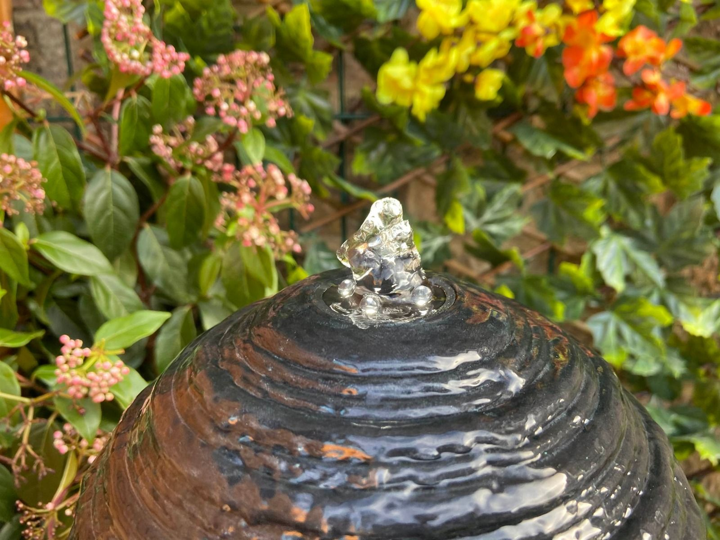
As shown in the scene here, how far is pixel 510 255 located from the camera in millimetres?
1408

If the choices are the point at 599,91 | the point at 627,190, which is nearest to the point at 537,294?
the point at 627,190

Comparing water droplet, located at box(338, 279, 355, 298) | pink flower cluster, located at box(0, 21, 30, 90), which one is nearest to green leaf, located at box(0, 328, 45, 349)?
pink flower cluster, located at box(0, 21, 30, 90)

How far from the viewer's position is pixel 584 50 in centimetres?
123

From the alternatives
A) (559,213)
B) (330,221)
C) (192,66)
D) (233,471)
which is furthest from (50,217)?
(559,213)

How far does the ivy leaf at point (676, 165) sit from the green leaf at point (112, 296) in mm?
1199

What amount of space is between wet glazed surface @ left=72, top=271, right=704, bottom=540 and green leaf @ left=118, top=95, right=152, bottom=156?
63 centimetres

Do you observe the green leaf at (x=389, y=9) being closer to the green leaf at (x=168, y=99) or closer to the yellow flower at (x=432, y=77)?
the yellow flower at (x=432, y=77)

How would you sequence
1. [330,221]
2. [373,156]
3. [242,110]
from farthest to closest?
[330,221] < [373,156] < [242,110]

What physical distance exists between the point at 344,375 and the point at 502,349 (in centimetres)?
13

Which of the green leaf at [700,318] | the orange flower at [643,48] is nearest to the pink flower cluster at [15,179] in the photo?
the orange flower at [643,48]

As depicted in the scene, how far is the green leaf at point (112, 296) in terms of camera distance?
37.5 inches

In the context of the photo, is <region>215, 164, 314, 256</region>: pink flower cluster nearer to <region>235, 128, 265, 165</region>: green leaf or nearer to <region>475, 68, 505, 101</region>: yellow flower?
<region>235, 128, 265, 165</region>: green leaf

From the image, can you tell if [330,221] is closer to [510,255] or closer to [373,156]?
[373,156]

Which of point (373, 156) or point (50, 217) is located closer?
point (50, 217)
